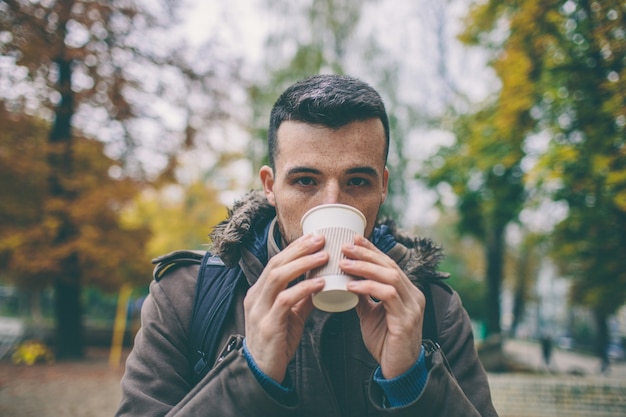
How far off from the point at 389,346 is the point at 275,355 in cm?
36

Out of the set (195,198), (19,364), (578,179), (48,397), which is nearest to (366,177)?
(578,179)

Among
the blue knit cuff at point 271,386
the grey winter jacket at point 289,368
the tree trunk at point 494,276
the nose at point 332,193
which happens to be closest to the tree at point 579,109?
the grey winter jacket at point 289,368

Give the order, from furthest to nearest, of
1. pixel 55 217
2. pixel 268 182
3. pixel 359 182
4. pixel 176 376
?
pixel 55 217 < pixel 268 182 < pixel 359 182 < pixel 176 376

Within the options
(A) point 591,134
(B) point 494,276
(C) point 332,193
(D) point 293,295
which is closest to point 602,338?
(B) point 494,276

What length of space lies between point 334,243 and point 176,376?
2.60 ft

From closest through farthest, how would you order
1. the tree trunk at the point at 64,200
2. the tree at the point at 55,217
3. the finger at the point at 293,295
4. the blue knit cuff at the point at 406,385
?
the finger at the point at 293,295 → the blue knit cuff at the point at 406,385 → the tree at the point at 55,217 → the tree trunk at the point at 64,200

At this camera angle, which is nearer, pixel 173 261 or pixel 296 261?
pixel 296 261

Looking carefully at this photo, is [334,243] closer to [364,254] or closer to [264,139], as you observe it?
[364,254]

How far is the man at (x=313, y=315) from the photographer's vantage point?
4.75ft

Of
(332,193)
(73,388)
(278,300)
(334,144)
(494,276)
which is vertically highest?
(334,144)

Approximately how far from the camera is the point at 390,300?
1.44 meters

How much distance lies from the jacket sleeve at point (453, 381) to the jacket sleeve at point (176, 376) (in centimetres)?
41

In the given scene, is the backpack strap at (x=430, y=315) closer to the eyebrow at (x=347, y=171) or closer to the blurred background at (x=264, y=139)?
the eyebrow at (x=347, y=171)

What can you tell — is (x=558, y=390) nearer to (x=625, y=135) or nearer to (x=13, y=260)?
(x=625, y=135)
